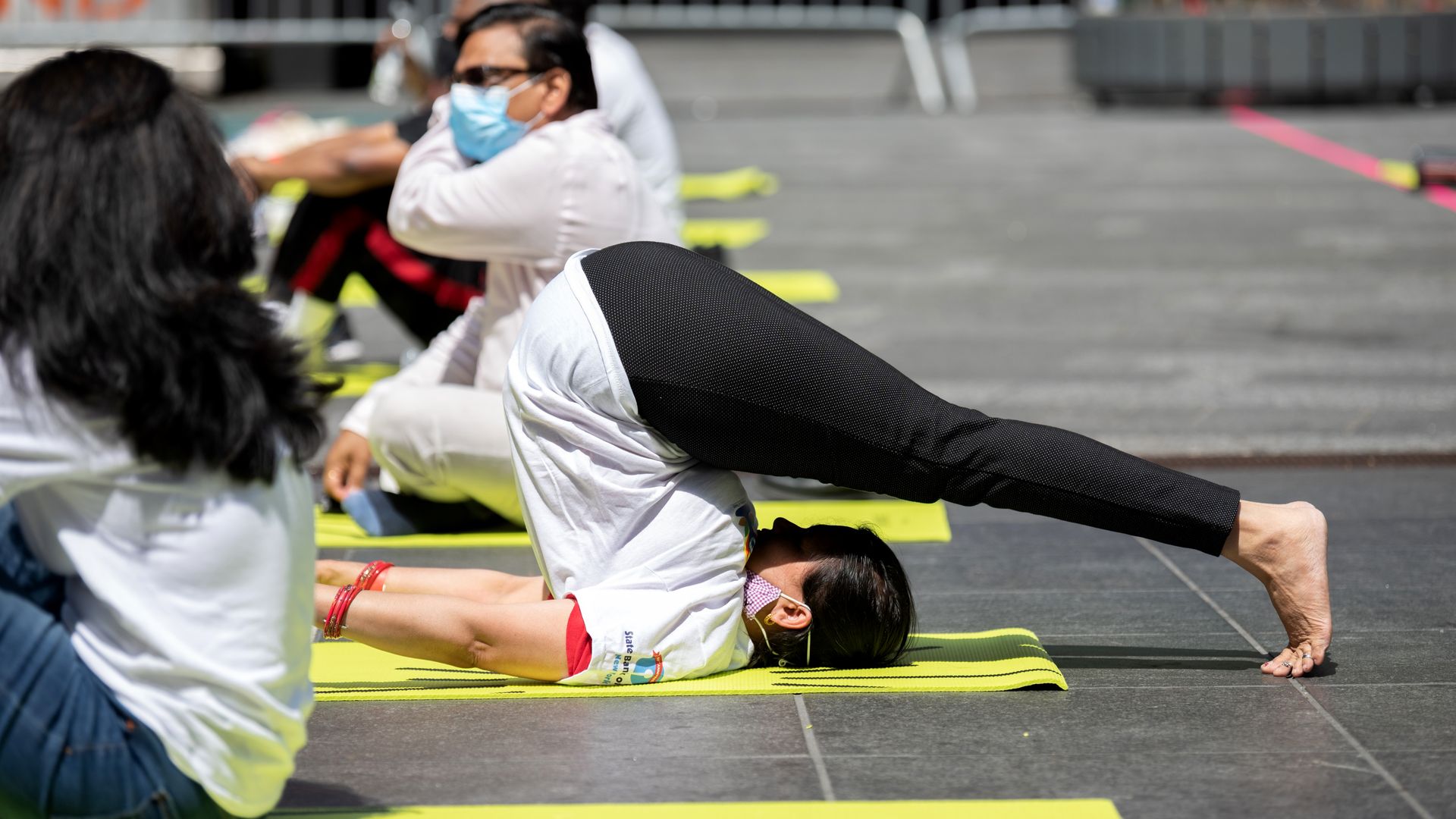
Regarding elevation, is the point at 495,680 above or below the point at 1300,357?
above

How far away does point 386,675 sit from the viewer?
3.37m

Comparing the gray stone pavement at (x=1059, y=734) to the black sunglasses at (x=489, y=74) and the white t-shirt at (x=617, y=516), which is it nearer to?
the white t-shirt at (x=617, y=516)

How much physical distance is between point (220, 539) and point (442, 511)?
2.46m

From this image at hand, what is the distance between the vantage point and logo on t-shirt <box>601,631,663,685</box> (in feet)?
10.5

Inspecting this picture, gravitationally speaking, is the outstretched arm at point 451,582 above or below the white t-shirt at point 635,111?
below

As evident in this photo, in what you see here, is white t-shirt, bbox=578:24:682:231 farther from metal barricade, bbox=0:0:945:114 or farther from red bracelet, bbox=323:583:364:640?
metal barricade, bbox=0:0:945:114

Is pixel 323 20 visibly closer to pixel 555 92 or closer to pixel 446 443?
pixel 555 92

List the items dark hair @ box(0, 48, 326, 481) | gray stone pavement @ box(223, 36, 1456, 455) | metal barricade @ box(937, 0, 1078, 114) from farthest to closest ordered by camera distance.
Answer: metal barricade @ box(937, 0, 1078, 114) → gray stone pavement @ box(223, 36, 1456, 455) → dark hair @ box(0, 48, 326, 481)

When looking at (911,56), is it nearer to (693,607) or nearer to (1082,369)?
(1082,369)

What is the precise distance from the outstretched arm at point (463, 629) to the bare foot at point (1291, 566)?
1.25 m

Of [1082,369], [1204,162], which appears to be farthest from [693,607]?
[1204,162]

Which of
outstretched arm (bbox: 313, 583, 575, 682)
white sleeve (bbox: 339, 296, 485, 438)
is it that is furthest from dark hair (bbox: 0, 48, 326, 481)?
white sleeve (bbox: 339, 296, 485, 438)

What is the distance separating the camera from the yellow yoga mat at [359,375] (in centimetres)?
656

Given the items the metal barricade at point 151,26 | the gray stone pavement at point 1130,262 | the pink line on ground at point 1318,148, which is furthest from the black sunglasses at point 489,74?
the metal barricade at point 151,26
